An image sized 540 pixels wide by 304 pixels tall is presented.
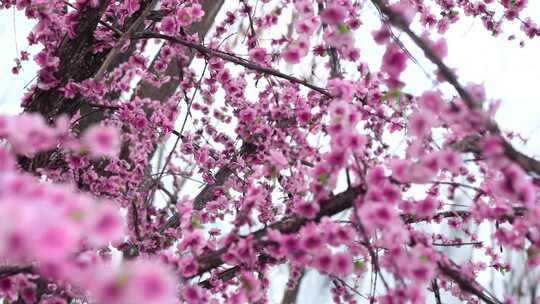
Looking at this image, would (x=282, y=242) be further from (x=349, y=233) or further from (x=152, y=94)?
(x=152, y=94)

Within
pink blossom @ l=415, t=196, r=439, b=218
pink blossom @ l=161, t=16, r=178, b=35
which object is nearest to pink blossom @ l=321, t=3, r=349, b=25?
pink blossom @ l=415, t=196, r=439, b=218

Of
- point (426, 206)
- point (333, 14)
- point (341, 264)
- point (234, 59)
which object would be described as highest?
point (234, 59)

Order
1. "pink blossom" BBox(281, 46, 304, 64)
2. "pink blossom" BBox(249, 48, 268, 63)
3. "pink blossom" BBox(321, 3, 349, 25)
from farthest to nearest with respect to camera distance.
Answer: "pink blossom" BBox(249, 48, 268, 63), "pink blossom" BBox(281, 46, 304, 64), "pink blossom" BBox(321, 3, 349, 25)

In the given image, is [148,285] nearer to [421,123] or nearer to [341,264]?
[341,264]

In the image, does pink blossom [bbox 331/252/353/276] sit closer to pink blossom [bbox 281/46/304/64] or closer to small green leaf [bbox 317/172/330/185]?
small green leaf [bbox 317/172/330/185]

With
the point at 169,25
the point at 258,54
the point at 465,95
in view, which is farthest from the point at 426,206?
the point at 169,25

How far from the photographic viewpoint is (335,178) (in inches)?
74.0

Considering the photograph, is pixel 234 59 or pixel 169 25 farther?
pixel 169 25

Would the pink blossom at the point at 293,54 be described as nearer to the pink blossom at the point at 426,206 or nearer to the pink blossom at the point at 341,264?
the pink blossom at the point at 426,206

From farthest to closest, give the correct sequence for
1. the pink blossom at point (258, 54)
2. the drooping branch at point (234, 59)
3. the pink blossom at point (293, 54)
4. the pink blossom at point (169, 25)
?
the pink blossom at point (258, 54), the pink blossom at point (169, 25), the drooping branch at point (234, 59), the pink blossom at point (293, 54)

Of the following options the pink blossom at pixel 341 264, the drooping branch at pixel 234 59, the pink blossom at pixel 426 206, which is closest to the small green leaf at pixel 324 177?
the pink blossom at pixel 341 264

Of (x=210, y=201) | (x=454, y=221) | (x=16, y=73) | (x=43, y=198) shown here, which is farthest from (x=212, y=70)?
(x=43, y=198)

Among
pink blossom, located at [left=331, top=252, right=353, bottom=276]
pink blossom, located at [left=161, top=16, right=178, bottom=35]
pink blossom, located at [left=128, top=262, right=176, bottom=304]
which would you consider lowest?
pink blossom, located at [left=128, top=262, right=176, bottom=304]

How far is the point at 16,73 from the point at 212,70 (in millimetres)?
1927
